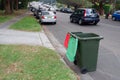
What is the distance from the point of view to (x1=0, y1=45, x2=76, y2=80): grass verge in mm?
6488

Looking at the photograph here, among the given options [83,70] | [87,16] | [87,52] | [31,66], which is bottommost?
[83,70]

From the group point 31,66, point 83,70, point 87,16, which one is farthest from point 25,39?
point 87,16

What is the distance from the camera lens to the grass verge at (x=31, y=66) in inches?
255

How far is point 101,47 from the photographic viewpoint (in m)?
11.9

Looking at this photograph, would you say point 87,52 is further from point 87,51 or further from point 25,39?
point 25,39

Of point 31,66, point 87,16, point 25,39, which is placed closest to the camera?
point 31,66

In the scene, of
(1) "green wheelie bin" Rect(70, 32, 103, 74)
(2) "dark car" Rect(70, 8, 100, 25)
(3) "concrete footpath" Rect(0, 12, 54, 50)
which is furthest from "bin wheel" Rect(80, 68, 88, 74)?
(2) "dark car" Rect(70, 8, 100, 25)

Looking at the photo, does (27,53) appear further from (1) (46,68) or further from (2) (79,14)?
(2) (79,14)

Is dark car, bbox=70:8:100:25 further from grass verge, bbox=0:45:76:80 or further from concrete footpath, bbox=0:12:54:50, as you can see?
grass verge, bbox=0:45:76:80

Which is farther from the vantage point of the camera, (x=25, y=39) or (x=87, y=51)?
(x=25, y=39)

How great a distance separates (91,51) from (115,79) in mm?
1088

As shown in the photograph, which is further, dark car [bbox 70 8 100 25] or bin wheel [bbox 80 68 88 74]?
dark car [bbox 70 8 100 25]

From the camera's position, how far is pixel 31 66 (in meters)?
7.32

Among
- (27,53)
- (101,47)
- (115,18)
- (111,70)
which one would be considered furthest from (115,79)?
(115,18)
